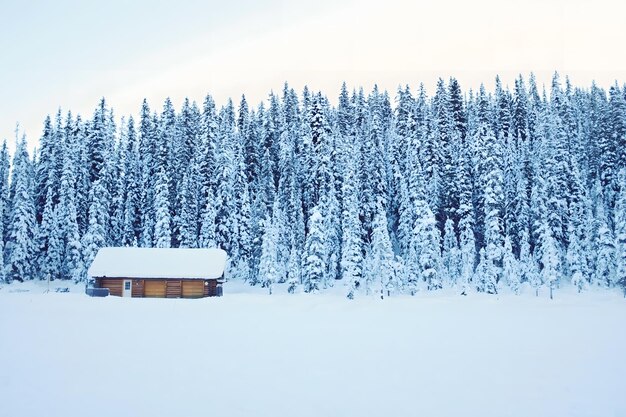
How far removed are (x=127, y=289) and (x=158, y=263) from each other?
357 centimetres

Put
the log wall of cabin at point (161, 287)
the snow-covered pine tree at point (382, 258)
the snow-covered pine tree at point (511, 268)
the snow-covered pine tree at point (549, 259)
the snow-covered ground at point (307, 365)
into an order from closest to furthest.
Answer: the snow-covered ground at point (307, 365), the log wall of cabin at point (161, 287), the snow-covered pine tree at point (382, 258), the snow-covered pine tree at point (549, 259), the snow-covered pine tree at point (511, 268)

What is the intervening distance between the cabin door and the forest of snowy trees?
10.2 m

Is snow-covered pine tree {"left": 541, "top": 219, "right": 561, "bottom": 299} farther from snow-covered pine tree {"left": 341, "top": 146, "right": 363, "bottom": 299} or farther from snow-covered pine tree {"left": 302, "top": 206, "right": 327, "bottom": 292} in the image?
snow-covered pine tree {"left": 302, "top": 206, "right": 327, "bottom": 292}

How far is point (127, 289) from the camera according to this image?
41.0 m

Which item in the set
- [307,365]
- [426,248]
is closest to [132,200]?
[426,248]

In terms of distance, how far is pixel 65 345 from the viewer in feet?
54.7

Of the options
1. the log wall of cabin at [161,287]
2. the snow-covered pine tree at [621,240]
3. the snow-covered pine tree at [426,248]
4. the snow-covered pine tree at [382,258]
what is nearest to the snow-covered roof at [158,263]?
the log wall of cabin at [161,287]

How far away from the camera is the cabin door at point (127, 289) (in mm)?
40844

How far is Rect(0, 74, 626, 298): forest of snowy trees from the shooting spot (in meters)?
46.0

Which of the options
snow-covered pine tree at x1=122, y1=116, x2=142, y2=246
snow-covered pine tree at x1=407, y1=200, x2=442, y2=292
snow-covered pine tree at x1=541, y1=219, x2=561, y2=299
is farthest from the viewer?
snow-covered pine tree at x1=122, y1=116, x2=142, y2=246

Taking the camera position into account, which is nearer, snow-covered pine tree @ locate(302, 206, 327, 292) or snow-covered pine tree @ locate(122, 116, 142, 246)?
snow-covered pine tree @ locate(302, 206, 327, 292)

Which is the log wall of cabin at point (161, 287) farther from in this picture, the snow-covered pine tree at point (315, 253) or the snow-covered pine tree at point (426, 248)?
the snow-covered pine tree at point (426, 248)

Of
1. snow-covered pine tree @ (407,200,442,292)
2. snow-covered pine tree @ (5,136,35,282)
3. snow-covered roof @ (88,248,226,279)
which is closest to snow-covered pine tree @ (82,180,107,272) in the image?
snow-covered pine tree @ (5,136,35,282)

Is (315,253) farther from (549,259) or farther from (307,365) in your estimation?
(307,365)
